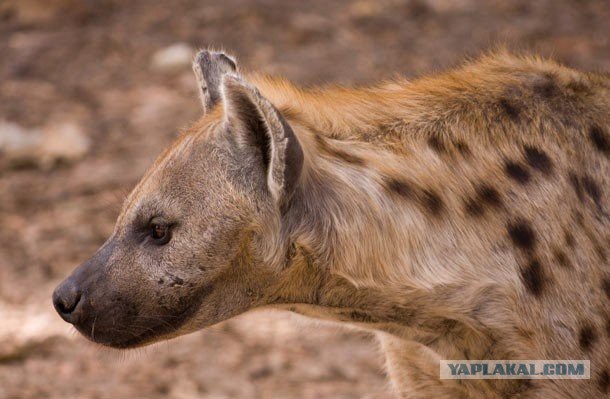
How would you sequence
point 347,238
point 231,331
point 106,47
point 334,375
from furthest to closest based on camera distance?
1. point 106,47
2. point 231,331
3. point 334,375
4. point 347,238

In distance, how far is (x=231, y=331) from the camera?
3592 mm

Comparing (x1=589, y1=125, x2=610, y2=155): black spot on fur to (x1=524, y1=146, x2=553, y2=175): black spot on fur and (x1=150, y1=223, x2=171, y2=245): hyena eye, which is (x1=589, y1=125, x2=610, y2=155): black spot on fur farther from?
(x1=150, y1=223, x2=171, y2=245): hyena eye

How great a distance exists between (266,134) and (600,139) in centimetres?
84

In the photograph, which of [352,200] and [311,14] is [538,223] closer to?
[352,200]

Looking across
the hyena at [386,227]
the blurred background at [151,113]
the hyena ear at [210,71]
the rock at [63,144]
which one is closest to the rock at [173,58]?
the blurred background at [151,113]

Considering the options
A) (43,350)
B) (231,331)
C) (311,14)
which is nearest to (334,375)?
(231,331)

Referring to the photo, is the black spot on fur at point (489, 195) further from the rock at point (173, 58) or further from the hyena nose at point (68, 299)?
the rock at point (173, 58)

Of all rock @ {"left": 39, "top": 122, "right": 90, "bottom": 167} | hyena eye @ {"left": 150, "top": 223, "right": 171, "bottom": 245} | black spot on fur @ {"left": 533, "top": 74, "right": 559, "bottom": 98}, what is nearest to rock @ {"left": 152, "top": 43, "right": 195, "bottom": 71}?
rock @ {"left": 39, "top": 122, "right": 90, "bottom": 167}

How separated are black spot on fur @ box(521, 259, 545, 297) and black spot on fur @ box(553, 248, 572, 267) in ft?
0.14

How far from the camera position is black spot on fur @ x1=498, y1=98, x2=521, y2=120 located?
225cm

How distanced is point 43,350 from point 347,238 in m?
1.83

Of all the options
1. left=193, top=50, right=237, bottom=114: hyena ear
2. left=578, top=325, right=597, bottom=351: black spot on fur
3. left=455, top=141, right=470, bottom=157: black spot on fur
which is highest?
left=193, top=50, right=237, bottom=114: hyena ear

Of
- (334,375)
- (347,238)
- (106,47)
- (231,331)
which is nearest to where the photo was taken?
(347,238)

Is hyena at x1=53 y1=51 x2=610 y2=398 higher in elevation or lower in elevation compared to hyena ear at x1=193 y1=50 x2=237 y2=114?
lower
